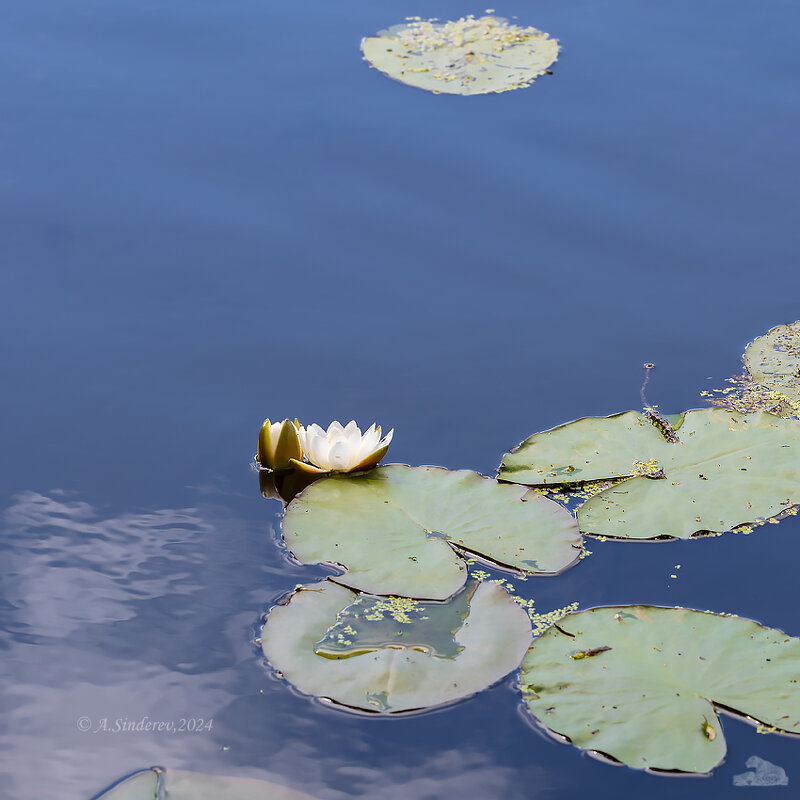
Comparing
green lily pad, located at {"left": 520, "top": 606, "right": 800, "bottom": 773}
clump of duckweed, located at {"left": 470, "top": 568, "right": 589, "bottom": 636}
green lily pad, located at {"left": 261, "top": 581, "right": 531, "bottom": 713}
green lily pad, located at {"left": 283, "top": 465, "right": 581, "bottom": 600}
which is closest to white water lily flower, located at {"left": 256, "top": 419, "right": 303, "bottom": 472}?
green lily pad, located at {"left": 283, "top": 465, "right": 581, "bottom": 600}

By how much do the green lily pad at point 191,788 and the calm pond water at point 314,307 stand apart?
39mm

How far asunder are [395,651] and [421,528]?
0.43 metres

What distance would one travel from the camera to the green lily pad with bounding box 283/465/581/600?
228 cm

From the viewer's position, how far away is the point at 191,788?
182 centimetres

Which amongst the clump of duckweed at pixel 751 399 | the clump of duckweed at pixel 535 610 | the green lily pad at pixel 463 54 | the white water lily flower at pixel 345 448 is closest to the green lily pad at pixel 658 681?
the clump of duckweed at pixel 535 610

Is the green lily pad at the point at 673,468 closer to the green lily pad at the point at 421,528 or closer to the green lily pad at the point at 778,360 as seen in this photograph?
the green lily pad at the point at 421,528

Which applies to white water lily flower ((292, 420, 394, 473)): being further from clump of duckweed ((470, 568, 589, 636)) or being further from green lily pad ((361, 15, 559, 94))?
green lily pad ((361, 15, 559, 94))

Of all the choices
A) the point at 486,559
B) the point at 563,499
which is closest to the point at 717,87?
the point at 563,499

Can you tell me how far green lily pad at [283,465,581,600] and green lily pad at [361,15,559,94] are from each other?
2.95m

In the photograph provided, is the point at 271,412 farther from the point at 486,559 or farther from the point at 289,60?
the point at 289,60

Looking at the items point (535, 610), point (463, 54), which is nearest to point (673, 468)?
point (535, 610)

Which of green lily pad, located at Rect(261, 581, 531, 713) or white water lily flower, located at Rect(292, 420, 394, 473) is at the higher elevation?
white water lily flower, located at Rect(292, 420, 394, 473)

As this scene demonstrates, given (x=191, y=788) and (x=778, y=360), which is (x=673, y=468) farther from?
(x=191, y=788)

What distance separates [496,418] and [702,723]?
121 centimetres
